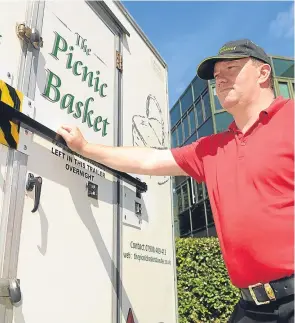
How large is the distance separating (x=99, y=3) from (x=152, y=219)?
58.7 inches

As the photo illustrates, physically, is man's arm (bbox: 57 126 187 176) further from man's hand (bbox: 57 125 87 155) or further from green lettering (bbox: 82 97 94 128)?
green lettering (bbox: 82 97 94 128)

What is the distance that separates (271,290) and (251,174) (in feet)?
1.53

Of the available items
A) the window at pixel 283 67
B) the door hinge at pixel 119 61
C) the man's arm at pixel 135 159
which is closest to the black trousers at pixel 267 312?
the man's arm at pixel 135 159

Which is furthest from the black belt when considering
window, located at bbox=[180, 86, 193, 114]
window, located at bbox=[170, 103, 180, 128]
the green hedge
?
window, located at bbox=[170, 103, 180, 128]

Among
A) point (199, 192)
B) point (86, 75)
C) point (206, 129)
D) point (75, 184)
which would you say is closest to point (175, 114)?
point (206, 129)

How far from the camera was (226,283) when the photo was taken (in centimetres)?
691

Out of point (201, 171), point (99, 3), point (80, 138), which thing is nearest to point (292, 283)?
point (201, 171)

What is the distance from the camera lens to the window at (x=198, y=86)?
41.5ft

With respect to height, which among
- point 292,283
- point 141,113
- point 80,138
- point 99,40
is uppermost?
point 99,40

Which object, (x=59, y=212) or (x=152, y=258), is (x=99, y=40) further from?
(x=152, y=258)

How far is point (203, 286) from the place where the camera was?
6910 millimetres

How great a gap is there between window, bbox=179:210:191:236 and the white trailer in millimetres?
10363

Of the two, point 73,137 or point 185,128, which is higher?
point 185,128

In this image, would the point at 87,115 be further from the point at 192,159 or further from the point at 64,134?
the point at 192,159
